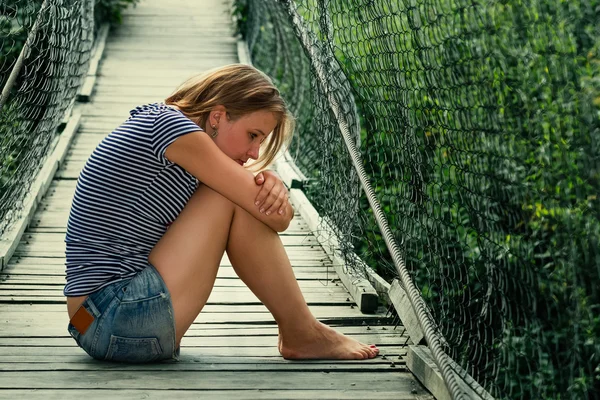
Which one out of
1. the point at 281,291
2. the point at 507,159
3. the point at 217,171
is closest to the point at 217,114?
the point at 217,171

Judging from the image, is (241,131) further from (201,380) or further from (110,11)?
(110,11)

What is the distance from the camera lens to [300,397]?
2127mm

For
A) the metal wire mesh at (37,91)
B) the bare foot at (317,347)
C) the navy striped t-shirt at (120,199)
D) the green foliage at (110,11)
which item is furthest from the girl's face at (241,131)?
the green foliage at (110,11)

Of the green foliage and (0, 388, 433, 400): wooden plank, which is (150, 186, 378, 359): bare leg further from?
the green foliage

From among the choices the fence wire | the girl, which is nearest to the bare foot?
the girl

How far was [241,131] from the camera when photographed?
7.61ft

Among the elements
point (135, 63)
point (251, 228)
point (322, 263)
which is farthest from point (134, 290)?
point (135, 63)

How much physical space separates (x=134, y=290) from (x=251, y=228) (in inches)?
12.8

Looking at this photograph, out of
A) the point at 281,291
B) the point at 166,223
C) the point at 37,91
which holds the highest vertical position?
the point at 166,223

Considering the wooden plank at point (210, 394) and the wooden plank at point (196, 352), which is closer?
the wooden plank at point (210, 394)

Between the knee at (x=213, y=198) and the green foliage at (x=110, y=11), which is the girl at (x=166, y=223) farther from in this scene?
the green foliage at (x=110, y=11)

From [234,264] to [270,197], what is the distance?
0.70 feet

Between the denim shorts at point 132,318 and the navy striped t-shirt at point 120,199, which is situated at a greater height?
the navy striped t-shirt at point 120,199

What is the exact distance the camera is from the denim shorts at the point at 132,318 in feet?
7.11
